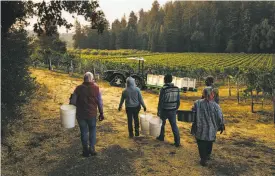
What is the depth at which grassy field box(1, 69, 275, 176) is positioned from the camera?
18.5 feet

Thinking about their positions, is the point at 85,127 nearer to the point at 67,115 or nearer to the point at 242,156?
the point at 67,115

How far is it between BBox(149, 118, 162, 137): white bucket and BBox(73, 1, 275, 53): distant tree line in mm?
87016

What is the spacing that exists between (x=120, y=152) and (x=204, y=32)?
10096cm

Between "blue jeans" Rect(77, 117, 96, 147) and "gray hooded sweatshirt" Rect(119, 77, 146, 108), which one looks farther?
"gray hooded sweatshirt" Rect(119, 77, 146, 108)

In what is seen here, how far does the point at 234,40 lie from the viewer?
304 ft

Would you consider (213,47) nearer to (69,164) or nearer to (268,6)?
(268,6)

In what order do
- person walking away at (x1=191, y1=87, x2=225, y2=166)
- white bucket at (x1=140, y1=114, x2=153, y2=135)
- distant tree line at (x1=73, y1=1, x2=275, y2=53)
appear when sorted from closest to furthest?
person walking away at (x1=191, y1=87, x2=225, y2=166) → white bucket at (x1=140, y1=114, x2=153, y2=135) → distant tree line at (x1=73, y1=1, x2=275, y2=53)

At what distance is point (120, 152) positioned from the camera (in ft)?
21.2

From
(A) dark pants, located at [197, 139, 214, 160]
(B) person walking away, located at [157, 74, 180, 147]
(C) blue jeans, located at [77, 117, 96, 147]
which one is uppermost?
(B) person walking away, located at [157, 74, 180, 147]

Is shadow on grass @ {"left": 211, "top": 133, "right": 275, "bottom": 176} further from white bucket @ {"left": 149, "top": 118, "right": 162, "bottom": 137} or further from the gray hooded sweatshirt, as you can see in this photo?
the gray hooded sweatshirt

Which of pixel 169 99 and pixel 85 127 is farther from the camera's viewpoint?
pixel 169 99

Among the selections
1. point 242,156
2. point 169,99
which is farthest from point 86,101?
point 242,156

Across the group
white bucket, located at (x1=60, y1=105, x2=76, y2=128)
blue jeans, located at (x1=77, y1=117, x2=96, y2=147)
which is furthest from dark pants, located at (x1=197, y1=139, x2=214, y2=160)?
white bucket, located at (x1=60, y1=105, x2=76, y2=128)

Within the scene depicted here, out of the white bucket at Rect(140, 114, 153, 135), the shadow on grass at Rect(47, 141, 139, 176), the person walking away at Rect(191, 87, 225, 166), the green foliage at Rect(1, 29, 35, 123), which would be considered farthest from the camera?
the white bucket at Rect(140, 114, 153, 135)
